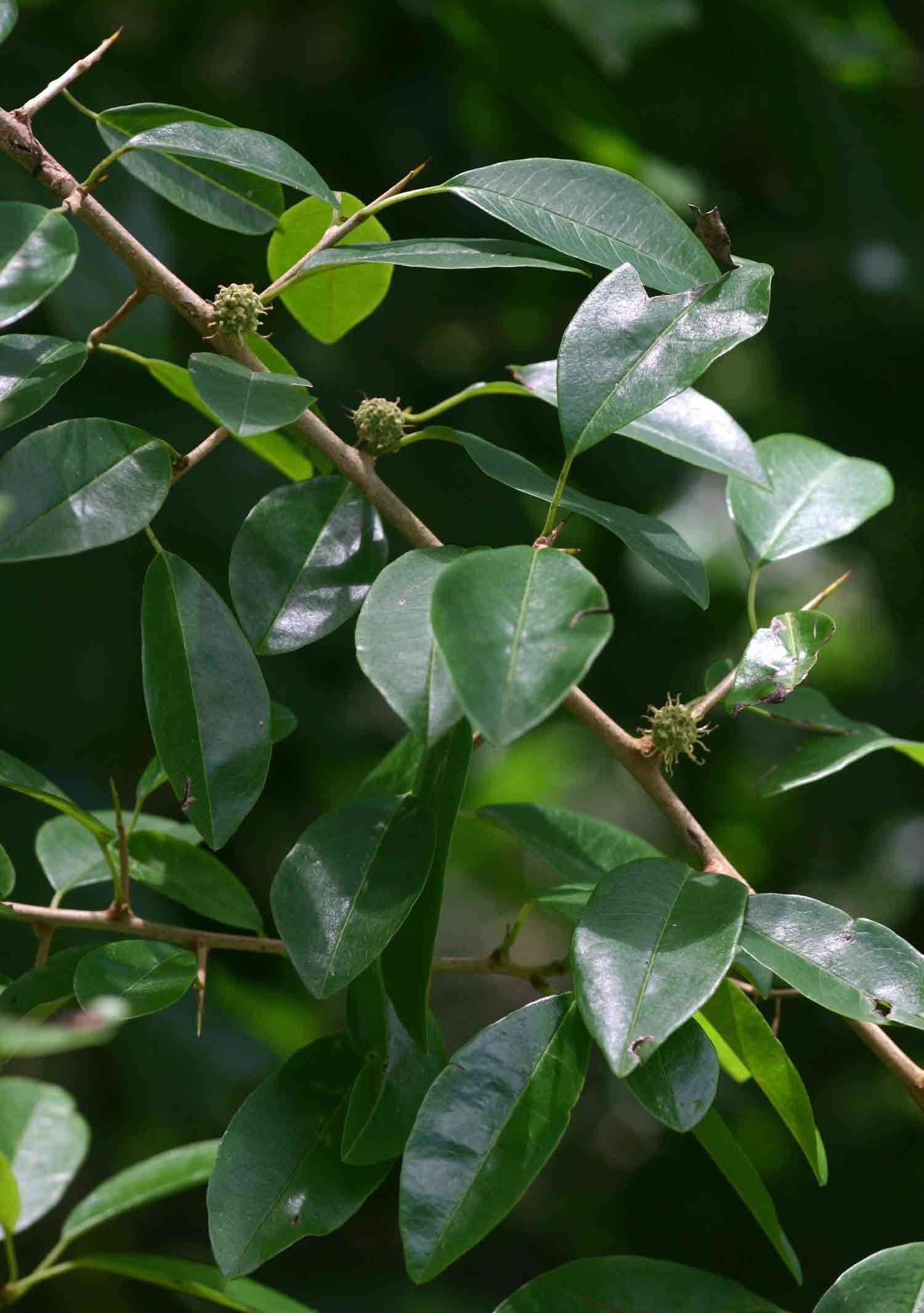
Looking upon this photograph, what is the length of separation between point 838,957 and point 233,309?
12.1 inches

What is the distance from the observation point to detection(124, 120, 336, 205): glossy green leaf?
0.44m

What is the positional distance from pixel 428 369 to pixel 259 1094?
1.01m

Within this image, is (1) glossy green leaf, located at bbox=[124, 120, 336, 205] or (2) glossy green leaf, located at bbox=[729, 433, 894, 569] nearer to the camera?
(1) glossy green leaf, located at bbox=[124, 120, 336, 205]

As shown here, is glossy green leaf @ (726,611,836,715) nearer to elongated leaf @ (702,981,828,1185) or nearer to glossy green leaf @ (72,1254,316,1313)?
elongated leaf @ (702,981,828,1185)

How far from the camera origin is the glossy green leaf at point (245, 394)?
0.40 metres

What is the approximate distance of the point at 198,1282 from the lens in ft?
2.03

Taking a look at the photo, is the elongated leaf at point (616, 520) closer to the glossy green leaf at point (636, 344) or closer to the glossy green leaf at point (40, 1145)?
the glossy green leaf at point (636, 344)

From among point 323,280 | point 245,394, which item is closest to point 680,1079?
point 245,394

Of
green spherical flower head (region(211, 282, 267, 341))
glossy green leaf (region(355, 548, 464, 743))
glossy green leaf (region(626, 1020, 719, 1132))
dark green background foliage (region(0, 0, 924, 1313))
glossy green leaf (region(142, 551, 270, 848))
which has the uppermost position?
green spherical flower head (region(211, 282, 267, 341))

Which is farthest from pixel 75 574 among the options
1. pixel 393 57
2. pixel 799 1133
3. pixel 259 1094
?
pixel 799 1133

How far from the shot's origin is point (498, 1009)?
2314 mm

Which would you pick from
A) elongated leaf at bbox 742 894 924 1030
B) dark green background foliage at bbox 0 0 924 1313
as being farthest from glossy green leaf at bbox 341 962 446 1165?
dark green background foliage at bbox 0 0 924 1313

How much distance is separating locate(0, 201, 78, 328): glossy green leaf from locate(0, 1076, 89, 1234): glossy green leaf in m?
0.42

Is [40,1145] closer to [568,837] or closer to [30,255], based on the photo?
[568,837]
